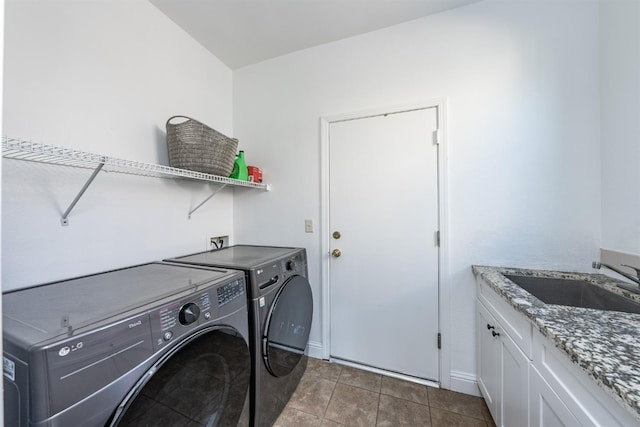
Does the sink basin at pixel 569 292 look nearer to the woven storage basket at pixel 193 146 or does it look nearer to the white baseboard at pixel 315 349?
the white baseboard at pixel 315 349

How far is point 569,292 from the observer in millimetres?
1404

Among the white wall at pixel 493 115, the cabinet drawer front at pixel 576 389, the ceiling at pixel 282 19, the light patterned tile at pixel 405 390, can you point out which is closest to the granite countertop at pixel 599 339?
the cabinet drawer front at pixel 576 389

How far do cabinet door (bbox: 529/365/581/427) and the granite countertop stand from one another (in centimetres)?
20

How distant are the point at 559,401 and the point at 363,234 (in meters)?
1.28

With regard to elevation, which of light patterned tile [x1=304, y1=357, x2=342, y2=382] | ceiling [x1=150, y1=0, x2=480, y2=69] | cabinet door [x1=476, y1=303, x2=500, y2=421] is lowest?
light patterned tile [x1=304, y1=357, x2=342, y2=382]

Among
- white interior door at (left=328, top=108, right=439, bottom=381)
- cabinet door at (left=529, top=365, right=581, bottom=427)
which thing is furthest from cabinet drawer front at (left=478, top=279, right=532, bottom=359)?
white interior door at (left=328, top=108, right=439, bottom=381)

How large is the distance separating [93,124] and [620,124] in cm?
285

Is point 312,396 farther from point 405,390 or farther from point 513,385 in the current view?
point 513,385

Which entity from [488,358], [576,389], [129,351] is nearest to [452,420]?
[488,358]

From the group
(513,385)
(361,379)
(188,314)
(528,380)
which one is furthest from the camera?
(361,379)

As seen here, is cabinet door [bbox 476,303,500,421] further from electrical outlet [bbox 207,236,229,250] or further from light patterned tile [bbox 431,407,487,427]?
electrical outlet [bbox 207,236,229,250]

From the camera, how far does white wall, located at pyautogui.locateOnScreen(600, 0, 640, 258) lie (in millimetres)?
1227

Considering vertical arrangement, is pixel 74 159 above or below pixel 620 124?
below

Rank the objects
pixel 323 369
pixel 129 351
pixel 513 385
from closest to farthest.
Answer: pixel 129 351
pixel 513 385
pixel 323 369
